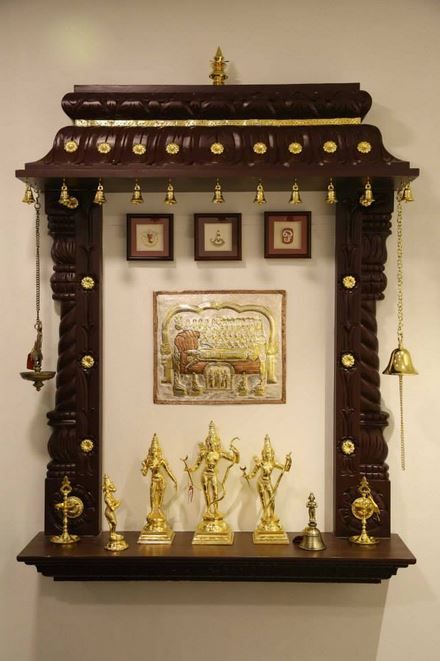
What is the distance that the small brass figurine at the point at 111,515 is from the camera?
113 inches

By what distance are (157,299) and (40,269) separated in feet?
1.83

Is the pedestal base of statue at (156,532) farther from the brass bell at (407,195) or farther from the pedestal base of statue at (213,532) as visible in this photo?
the brass bell at (407,195)

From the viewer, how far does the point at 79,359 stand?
9.98 feet

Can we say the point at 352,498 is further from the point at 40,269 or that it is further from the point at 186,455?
the point at 40,269

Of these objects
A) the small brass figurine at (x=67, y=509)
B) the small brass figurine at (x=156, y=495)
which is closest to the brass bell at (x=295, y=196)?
the small brass figurine at (x=156, y=495)

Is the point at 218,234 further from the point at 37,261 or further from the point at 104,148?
the point at 37,261

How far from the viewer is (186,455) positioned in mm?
3088

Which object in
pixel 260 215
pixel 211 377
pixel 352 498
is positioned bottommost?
pixel 352 498

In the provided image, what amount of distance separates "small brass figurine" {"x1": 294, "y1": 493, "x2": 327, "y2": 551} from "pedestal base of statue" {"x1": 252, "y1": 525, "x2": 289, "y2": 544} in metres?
0.07

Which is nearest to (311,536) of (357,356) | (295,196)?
(357,356)

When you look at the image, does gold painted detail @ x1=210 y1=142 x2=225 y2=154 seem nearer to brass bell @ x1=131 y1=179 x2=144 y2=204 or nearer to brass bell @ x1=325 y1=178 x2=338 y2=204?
brass bell @ x1=131 y1=179 x2=144 y2=204

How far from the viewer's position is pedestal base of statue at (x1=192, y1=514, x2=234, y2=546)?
2.91m

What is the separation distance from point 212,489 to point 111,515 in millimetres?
445

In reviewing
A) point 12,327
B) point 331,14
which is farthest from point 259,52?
point 12,327
